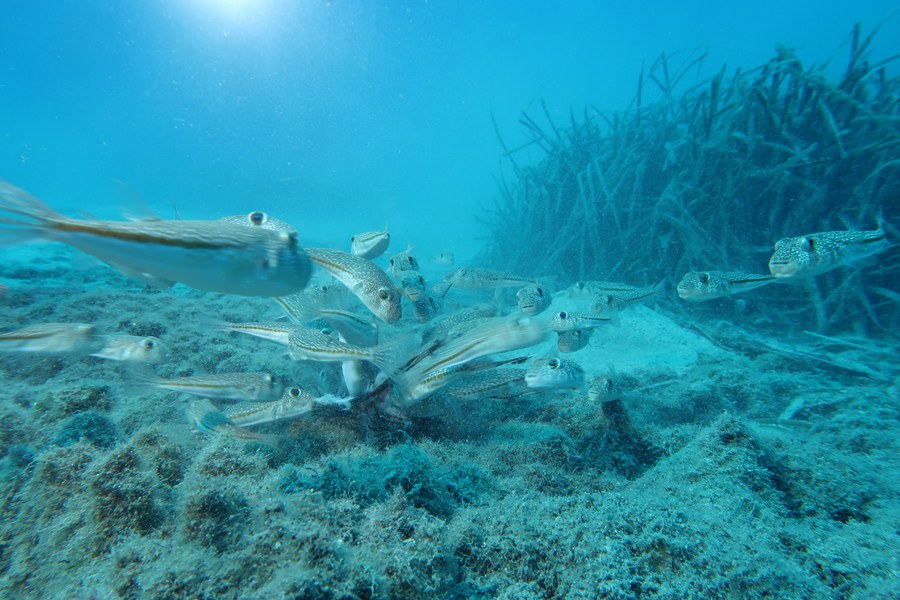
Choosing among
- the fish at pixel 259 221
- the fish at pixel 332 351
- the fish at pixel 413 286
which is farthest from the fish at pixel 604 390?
the fish at pixel 259 221

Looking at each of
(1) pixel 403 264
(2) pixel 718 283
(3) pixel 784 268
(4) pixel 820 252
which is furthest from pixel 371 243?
(4) pixel 820 252

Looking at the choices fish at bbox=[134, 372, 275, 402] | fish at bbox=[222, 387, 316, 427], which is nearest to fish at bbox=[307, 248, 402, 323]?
fish at bbox=[222, 387, 316, 427]

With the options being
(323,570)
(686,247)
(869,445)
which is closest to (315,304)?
(323,570)

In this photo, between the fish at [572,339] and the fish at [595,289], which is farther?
the fish at [595,289]

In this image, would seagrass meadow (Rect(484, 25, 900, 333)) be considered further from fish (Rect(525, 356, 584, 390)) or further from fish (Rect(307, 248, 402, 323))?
fish (Rect(307, 248, 402, 323))

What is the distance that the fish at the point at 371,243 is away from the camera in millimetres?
4973

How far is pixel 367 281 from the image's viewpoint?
11.0ft

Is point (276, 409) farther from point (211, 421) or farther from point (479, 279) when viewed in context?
point (479, 279)

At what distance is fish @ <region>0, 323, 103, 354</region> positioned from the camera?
345cm

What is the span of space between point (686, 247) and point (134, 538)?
10683 millimetres

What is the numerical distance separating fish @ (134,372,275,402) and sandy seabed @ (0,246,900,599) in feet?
1.16

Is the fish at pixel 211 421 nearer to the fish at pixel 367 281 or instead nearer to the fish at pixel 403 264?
the fish at pixel 367 281

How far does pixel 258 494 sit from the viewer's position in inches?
74.0

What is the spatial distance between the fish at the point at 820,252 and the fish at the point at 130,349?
704cm
